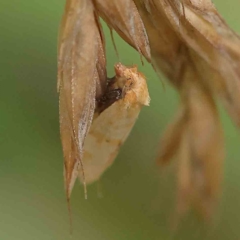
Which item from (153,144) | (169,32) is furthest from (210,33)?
(153,144)

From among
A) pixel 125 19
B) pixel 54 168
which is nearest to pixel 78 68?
pixel 125 19

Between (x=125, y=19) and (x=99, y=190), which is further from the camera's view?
(x=99, y=190)

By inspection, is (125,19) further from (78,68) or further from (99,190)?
(99,190)

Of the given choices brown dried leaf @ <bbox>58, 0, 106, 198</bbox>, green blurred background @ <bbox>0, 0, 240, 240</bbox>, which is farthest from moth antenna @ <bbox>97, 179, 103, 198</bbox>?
brown dried leaf @ <bbox>58, 0, 106, 198</bbox>

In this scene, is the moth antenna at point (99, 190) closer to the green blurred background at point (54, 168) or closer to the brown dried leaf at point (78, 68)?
the green blurred background at point (54, 168)

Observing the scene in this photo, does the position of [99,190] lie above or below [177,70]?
below
